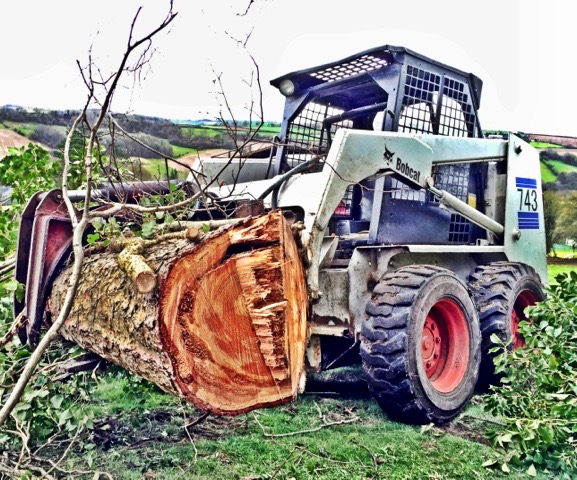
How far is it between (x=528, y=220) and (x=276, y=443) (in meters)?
2.58

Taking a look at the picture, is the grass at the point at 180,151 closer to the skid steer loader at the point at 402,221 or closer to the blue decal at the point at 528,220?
the skid steer loader at the point at 402,221

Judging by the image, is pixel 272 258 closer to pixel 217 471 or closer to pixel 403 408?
pixel 217 471

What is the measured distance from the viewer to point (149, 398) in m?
3.39

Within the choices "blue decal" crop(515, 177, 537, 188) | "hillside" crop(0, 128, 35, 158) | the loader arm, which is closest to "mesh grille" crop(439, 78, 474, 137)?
the loader arm

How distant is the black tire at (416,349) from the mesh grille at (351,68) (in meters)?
1.23

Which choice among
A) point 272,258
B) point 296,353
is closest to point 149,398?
point 296,353

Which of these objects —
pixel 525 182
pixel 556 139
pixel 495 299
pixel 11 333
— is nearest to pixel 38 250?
pixel 11 333

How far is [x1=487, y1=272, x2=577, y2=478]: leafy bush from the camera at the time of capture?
7.68 ft

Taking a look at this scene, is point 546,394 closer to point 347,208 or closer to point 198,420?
point 198,420

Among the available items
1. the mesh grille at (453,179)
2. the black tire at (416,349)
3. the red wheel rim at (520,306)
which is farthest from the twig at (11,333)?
the red wheel rim at (520,306)

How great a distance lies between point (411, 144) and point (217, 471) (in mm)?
1937

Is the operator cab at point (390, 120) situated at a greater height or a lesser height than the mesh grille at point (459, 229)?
greater

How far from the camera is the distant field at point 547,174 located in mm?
4750

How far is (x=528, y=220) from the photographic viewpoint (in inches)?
169
